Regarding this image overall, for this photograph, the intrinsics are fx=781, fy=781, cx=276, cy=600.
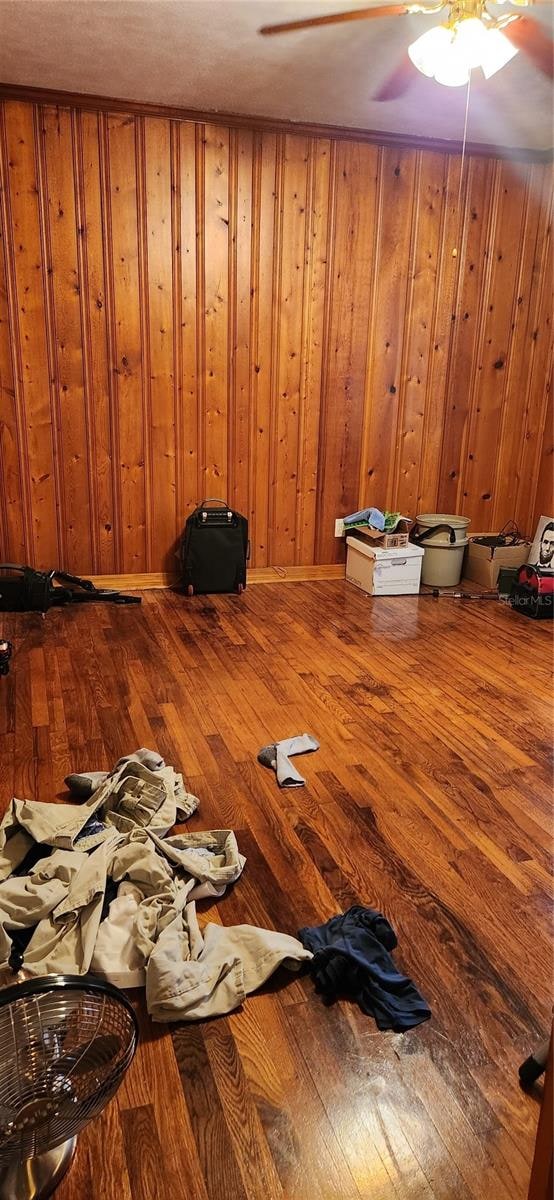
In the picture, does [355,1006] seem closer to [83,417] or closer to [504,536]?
[83,417]

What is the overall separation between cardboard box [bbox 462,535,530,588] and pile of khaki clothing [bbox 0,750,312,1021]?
3.07m

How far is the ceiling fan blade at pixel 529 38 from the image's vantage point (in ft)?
7.79

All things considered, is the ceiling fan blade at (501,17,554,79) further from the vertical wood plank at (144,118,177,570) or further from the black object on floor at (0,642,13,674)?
the black object on floor at (0,642,13,674)

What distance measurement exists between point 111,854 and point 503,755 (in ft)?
4.70

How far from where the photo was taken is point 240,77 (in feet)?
11.8

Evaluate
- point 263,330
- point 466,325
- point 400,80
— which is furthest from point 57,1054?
point 466,325

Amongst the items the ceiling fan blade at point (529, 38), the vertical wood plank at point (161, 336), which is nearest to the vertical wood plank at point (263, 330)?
the vertical wood plank at point (161, 336)

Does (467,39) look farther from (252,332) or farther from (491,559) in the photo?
(491,559)

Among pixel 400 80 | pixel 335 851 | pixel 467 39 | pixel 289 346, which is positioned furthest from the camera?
pixel 289 346

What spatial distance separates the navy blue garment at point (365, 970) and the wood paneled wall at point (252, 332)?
10.3 ft

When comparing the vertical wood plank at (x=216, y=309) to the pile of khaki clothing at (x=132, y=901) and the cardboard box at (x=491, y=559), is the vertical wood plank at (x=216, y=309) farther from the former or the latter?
the pile of khaki clothing at (x=132, y=901)

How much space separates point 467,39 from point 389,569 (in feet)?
8.77

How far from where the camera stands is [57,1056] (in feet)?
3.54

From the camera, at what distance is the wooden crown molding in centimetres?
382
